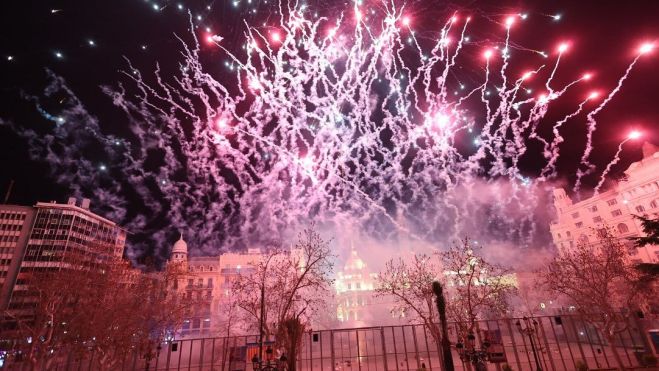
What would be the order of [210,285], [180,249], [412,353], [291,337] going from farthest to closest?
[180,249] → [210,285] → [412,353] → [291,337]

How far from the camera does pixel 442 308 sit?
67.1ft

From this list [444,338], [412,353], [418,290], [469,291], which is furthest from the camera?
[412,353]

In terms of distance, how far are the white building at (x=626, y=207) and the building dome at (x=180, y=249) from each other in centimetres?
9573

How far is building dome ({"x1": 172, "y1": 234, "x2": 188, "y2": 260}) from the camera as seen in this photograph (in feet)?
325

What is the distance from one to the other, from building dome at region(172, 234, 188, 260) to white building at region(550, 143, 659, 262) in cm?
9573

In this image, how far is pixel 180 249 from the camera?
10069cm

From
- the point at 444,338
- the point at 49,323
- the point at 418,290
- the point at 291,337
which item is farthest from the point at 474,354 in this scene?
the point at 49,323

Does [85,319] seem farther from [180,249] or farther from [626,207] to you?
[626,207]

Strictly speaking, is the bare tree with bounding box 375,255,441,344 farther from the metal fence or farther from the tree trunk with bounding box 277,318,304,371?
the tree trunk with bounding box 277,318,304,371

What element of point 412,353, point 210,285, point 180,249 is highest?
point 180,249

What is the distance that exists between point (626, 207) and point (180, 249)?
107565 mm

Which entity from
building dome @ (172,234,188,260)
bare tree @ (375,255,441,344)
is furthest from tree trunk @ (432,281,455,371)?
building dome @ (172,234,188,260)

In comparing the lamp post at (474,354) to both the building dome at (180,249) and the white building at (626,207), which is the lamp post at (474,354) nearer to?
the white building at (626,207)

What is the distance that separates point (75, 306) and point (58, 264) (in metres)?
53.6
